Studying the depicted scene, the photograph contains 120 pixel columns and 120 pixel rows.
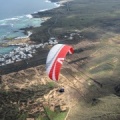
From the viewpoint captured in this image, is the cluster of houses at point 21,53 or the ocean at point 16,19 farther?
the ocean at point 16,19

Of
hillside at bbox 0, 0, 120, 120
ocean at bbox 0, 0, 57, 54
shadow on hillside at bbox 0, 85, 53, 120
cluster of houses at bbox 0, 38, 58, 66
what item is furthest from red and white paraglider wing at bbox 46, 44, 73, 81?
ocean at bbox 0, 0, 57, 54

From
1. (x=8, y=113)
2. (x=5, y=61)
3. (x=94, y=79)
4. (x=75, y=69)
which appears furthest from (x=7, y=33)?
(x=8, y=113)

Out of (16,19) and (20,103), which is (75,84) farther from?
(16,19)

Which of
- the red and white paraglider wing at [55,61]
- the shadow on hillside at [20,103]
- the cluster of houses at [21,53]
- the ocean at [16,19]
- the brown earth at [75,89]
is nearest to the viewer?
the red and white paraglider wing at [55,61]

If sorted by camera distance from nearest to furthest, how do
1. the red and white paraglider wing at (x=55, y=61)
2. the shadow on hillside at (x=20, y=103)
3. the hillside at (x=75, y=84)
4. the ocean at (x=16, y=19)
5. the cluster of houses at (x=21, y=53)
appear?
the red and white paraglider wing at (x=55, y=61)
the hillside at (x=75, y=84)
the shadow on hillside at (x=20, y=103)
the cluster of houses at (x=21, y=53)
the ocean at (x=16, y=19)

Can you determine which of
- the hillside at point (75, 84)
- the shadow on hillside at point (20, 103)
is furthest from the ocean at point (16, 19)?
the shadow on hillside at point (20, 103)

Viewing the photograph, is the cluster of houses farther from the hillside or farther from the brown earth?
the brown earth

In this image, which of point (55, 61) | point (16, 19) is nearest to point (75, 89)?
point (55, 61)

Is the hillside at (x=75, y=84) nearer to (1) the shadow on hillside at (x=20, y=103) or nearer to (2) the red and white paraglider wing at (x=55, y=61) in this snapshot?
(1) the shadow on hillside at (x=20, y=103)

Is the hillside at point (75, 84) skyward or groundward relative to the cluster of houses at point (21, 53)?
groundward

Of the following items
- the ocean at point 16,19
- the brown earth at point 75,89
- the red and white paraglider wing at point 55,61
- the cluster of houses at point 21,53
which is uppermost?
the red and white paraglider wing at point 55,61
